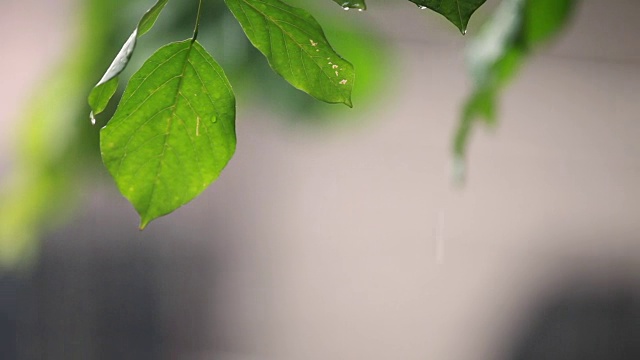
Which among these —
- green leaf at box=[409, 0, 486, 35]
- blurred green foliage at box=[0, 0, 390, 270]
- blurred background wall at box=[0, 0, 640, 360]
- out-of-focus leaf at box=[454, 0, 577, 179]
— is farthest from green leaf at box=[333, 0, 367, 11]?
blurred background wall at box=[0, 0, 640, 360]

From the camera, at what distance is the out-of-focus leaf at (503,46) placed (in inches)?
17.4

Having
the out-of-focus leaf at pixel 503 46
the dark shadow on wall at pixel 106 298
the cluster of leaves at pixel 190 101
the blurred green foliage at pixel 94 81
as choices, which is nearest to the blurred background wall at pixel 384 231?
the dark shadow on wall at pixel 106 298

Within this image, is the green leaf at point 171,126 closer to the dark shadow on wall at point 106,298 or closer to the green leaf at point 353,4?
the green leaf at point 353,4

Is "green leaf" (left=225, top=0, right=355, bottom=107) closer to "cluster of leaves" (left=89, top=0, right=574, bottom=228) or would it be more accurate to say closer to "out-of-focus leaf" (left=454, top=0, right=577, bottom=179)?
"cluster of leaves" (left=89, top=0, right=574, bottom=228)

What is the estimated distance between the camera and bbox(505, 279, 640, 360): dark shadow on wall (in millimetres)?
1030

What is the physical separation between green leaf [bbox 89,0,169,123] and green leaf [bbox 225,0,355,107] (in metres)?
0.03

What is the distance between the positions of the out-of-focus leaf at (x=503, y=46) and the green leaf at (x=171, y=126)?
0.24m

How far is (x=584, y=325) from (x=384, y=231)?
1.00 ft

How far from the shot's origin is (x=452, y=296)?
3.65 feet

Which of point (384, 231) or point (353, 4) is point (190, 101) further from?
point (384, 231)

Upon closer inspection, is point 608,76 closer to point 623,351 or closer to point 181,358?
point 623,351

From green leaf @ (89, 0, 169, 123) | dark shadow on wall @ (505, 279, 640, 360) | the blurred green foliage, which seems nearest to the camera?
green leaf @ (89, 0, 169, 123)

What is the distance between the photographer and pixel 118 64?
218 millimetres

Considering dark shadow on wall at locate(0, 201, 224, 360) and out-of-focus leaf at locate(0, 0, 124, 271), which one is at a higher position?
out-of-focus leaf at locate(0, 0, 124, 271)
